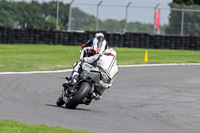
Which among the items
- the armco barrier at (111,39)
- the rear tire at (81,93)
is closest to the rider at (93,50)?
the rear tire at (81,93)

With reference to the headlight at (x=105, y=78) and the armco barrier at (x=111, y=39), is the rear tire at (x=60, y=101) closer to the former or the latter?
the headlight at (x=105, y=78)

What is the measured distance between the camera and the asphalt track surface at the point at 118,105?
22.7ft

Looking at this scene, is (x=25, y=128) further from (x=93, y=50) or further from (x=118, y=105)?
(x=118, y=105)

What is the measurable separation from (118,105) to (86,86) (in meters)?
1.57

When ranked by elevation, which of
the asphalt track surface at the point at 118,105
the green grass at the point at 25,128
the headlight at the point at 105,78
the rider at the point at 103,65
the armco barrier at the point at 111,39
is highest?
the armco barrier at the point at 111,39

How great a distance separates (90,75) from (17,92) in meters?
2.71

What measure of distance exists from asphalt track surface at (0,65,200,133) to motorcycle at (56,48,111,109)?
0.18 metres

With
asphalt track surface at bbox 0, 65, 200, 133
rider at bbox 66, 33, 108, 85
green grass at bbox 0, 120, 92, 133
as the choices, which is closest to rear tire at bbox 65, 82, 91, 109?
asphalt track surface at bbox 0, 65, 200, 133

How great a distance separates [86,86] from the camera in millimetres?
7898

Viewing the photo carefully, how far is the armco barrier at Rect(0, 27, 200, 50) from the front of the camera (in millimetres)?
27516

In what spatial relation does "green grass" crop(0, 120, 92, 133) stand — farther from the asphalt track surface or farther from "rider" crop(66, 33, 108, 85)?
"rider" crop(66, 33, 108, 85)

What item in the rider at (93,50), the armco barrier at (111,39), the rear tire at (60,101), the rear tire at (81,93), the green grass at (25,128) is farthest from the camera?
the armco barrier at (111,39)

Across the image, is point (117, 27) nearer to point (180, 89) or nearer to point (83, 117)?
point (180, 89)

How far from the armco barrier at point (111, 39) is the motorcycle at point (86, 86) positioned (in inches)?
755
